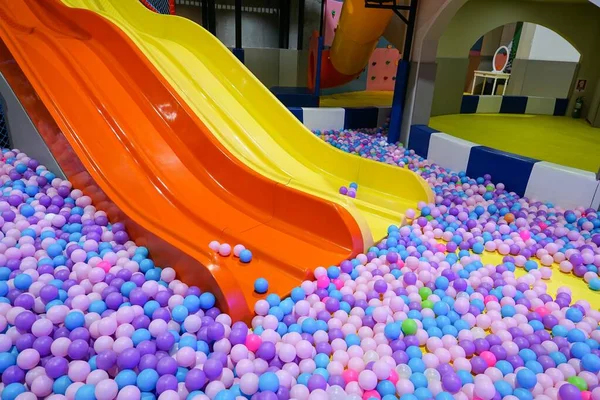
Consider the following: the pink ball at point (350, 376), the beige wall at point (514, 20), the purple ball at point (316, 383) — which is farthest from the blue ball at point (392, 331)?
the beige wall at point (514, 20)

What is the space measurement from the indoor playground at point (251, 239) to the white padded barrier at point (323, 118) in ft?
1.91

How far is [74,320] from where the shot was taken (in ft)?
3.67

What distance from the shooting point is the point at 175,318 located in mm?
1212

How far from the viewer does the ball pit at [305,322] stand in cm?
100

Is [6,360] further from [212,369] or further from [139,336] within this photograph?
[212,369]

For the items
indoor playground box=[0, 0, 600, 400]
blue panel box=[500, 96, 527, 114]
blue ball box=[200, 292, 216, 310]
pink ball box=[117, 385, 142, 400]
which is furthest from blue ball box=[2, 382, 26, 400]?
blue panel box=[500, 96, 527, 114]

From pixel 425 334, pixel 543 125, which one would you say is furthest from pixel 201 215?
pixel 543 125

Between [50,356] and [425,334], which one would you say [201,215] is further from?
[425,334]

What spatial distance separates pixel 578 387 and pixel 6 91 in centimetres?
269

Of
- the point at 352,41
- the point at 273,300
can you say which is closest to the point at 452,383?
the point at 273,300

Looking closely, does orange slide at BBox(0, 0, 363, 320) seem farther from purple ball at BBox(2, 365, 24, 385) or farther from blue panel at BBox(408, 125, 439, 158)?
blue panel at BBox(408, 125, 439, 158)

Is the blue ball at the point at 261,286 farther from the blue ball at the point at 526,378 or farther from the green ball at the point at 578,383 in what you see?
the green ball at the point at 578,383

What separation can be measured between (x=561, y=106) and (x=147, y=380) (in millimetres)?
5863

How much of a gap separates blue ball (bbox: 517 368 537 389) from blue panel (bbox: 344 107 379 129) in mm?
2985
